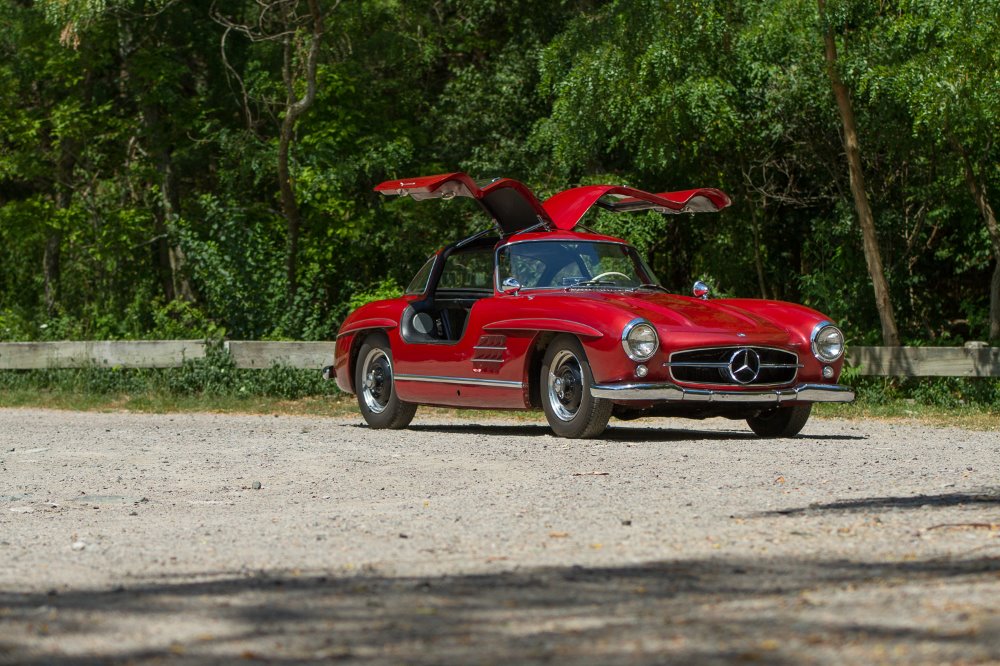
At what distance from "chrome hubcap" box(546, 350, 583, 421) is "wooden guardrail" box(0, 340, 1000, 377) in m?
6.11

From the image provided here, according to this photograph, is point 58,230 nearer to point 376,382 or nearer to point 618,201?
point 376,382

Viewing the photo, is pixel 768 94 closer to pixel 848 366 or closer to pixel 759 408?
pixel 848 366

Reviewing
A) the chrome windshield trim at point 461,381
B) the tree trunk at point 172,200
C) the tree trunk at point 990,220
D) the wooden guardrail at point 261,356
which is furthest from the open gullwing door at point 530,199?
the tree trunk at point 172,200

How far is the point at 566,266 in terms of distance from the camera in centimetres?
1230

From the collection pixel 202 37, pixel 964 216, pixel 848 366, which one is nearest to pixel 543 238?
pixel 848 366

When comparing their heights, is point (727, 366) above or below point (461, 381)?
above

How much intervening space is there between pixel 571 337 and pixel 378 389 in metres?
3.00

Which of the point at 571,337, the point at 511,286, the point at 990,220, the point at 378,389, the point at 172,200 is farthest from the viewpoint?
the point at 172,200

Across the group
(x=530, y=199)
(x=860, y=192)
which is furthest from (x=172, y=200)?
(x=530, y=199)

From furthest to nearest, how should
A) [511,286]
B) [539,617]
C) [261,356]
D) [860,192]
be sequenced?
[860,192] < [261,356] < [511,286] < [539,617]

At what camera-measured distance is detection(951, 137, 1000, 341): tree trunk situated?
18.4m

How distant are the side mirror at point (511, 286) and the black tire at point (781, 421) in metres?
2.27

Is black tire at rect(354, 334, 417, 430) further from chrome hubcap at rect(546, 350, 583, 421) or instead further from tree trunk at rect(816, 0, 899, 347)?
tree trunk at rect(816, 0, 899, 347)

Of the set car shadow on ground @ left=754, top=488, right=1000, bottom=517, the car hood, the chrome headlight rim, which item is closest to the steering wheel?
the car hood
